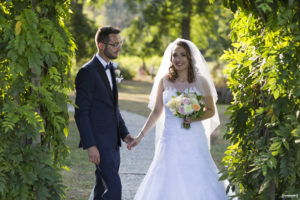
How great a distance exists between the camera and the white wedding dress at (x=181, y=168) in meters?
4.94

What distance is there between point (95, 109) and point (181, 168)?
134 centimetres

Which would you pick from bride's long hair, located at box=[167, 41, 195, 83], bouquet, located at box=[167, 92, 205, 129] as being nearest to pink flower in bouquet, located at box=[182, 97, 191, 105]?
bouquet, located at box=[167, 92, 205, 129]

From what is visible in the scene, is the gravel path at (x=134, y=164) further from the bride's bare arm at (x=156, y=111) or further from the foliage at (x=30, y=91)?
the foliage at (x=30, y=91)

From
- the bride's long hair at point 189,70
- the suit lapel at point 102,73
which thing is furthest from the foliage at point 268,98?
the suit lapel at point 102,73

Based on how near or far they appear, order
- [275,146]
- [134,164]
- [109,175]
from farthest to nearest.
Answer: [134,164]
[109,175]
[275,146]

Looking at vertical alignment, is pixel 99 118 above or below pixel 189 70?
below

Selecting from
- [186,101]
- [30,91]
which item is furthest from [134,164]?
[30,91]

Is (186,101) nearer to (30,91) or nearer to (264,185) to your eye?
(264,185)

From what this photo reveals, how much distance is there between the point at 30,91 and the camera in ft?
12.3

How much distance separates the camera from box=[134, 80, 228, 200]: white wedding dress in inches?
195

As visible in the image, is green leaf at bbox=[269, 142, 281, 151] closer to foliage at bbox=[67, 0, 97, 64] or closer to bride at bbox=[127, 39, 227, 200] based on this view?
bride at bbox=[127, 39, 227, 200]

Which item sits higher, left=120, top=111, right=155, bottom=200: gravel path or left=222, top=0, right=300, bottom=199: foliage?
left=222, top=0, right=300, bottom=199: foliage

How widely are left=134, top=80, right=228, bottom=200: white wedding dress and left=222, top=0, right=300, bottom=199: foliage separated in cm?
101

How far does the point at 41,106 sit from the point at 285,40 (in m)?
2.21
